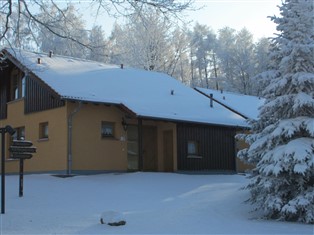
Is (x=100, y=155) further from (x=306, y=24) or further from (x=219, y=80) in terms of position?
(x=219, y=80)

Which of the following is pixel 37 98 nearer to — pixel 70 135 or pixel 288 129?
pixel 70 135

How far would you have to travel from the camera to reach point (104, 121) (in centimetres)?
2156

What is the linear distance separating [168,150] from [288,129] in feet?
39.8

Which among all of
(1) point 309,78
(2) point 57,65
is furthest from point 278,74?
(2) point 57,65

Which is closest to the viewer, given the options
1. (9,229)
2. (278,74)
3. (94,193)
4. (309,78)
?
(9,229)

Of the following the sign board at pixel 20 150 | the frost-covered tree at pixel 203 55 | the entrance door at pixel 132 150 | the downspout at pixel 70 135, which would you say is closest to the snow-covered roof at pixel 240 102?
the entrance door at pixel 132 150

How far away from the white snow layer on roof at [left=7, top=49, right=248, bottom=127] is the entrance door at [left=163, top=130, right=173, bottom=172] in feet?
3.98

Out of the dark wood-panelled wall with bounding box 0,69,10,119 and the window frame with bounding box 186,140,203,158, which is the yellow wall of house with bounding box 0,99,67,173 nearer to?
the dark wood-panelled wall with bounding box 0,69,10,119

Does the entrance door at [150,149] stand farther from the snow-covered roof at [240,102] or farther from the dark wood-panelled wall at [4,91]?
the dark wood-panelled wall at [4,91]

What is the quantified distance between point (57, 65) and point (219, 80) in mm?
38207

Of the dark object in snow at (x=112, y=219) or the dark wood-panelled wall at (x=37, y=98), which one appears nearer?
the dark object in snow at (x=112, y=219)

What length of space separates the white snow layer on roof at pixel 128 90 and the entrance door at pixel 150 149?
1355 millimetres

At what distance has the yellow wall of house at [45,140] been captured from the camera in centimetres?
2034

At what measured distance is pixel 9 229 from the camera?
9.90m
